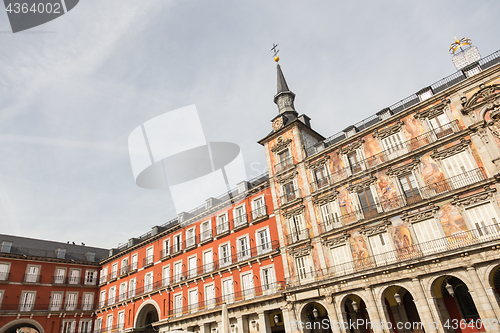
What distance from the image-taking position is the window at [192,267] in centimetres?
3383

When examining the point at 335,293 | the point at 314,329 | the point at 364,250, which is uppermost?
the point at 364,250

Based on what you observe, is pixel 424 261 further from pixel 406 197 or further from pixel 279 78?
pixel 279 78

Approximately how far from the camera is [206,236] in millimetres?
34531

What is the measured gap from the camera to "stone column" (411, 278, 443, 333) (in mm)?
18672

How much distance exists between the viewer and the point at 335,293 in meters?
22.9

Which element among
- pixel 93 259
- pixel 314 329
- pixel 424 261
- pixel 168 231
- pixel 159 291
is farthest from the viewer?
pixel 93 259

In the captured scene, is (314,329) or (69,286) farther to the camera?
(69,286)

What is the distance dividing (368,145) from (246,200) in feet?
43.0

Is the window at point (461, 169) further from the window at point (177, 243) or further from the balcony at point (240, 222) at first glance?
the window at point (177, 243)

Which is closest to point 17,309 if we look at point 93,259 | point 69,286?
point 69,286

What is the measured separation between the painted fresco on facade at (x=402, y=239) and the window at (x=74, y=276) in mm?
42641

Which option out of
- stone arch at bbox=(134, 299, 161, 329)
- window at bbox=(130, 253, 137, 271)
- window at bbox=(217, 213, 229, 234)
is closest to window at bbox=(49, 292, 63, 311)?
window at bbox=(130, 253, 137, 271)

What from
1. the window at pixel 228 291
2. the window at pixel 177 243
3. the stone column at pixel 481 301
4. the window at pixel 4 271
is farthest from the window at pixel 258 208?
the window at pixel 4 271

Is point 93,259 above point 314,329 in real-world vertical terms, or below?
above
